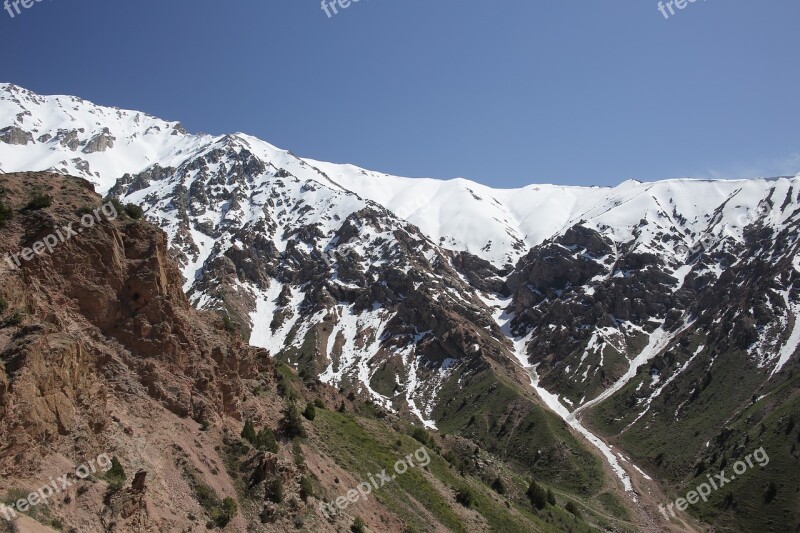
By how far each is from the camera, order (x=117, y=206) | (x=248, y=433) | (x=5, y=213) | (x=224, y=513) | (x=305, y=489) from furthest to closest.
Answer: (x=248, y=433), (x=305, y=489), (x=117, y=206), (x=5, y=213), (x=224, y=513)

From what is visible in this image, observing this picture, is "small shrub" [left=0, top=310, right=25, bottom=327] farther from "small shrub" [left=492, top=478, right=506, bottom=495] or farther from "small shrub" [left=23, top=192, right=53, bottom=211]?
"small shrub" [left=492, top=478, right=506, bottom=495]

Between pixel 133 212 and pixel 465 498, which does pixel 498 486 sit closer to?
pixel 465 498

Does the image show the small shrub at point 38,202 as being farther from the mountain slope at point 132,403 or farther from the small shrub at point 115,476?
the small shrub at point 115,476

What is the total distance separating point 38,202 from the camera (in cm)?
3762

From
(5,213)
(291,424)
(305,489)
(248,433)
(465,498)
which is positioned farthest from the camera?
(465,498)

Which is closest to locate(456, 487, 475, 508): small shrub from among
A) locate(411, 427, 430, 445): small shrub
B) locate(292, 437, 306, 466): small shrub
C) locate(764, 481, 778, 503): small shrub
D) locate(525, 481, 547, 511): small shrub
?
locate(411, 427, 430, 445): small shrub

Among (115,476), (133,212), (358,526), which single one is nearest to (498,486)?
(358,526)

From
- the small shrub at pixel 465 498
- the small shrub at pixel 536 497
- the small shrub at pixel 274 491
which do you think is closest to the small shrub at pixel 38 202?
the small shrub at pixel 274 491

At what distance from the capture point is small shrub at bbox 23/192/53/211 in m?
37.4

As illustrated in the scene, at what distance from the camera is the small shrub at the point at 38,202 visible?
37.4 m

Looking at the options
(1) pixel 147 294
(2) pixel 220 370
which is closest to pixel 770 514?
(2) pixel 220 370

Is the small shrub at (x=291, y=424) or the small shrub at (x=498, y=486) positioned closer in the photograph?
the small shrub at (x=291, y=424)

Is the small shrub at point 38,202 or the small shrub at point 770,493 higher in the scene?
the small shrub at point 38,202

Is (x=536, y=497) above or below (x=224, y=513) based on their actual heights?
below
